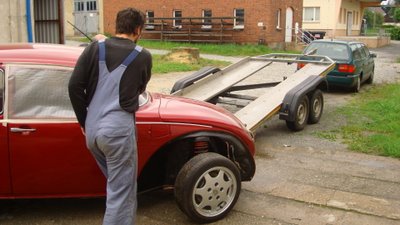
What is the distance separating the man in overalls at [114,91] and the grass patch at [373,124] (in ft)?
16.9

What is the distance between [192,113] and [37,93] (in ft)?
4.55

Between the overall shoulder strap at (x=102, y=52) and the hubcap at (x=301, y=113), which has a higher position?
the overall shoulder strap at (x=102, y=52)

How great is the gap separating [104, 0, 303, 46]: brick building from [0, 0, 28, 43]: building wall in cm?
2167

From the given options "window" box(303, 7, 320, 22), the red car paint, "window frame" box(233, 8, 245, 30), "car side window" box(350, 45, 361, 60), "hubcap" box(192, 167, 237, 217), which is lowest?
"hubcap" box(192, 167, 237, 217)

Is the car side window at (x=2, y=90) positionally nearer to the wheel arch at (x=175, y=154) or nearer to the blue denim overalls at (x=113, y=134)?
the blue denim overalls at (x=113, y=134)

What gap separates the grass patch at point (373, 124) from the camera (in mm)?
7691

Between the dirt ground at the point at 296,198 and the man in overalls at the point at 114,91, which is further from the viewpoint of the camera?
the dirt ground at the point at 296,198

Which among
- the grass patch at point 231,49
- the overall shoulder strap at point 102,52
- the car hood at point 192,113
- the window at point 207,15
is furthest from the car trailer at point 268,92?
the window at point 207,15

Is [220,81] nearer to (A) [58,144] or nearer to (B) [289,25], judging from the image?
(A) [58,144]

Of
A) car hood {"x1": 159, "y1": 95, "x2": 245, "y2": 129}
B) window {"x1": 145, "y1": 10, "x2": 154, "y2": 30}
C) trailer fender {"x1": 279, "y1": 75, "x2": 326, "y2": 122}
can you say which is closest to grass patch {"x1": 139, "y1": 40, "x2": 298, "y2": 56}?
window {"x1": 145, "y1": 10, "x2": 154, "y2": 30}

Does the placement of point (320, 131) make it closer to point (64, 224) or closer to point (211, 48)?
point (64, 224)

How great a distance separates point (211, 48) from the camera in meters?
29.4

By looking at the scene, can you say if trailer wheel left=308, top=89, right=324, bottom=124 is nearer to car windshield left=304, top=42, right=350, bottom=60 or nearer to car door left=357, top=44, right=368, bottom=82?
car windshield left=304, top=42, right=350, bottom=60

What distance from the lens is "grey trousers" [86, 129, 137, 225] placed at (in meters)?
3.33
